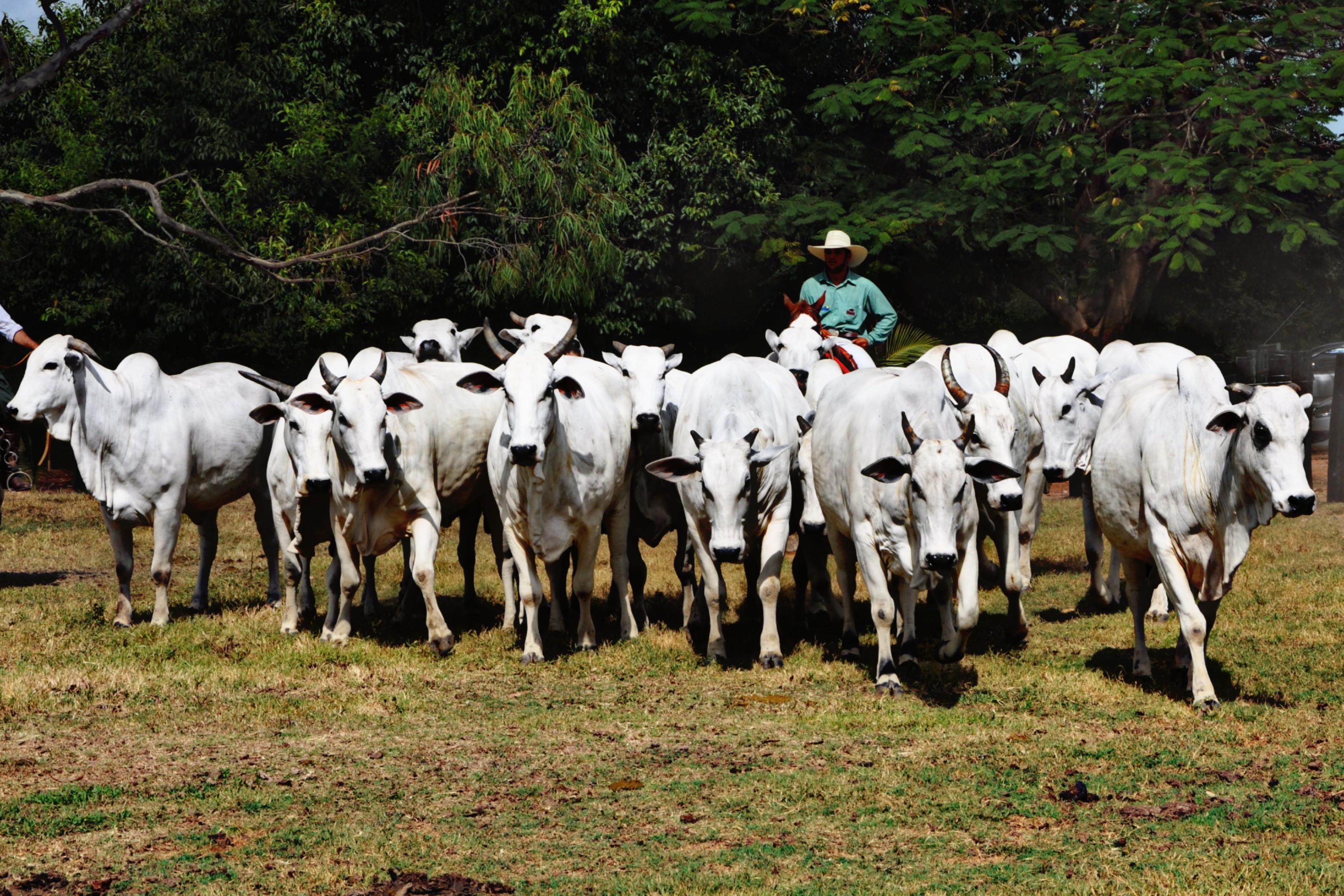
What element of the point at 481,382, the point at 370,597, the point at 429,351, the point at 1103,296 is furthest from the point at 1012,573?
the point at 1103,296

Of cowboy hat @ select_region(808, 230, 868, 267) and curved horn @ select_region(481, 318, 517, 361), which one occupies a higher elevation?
cowboy hat @ select_region(808, 230, 868, 267)

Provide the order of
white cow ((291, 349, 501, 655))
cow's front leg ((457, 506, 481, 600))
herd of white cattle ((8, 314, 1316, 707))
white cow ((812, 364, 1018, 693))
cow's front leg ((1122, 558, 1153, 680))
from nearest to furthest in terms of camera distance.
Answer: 1. white cow ((812, 364, 1018, 693))
2. herd of white cattle ((8, 314, 1316, 707))
3. cow's front leg ((1122, 558, 1153, 680))
4. white cow ((291, 349, 501, 655))
5. cow's front leg ((457, 506, 481, 600))

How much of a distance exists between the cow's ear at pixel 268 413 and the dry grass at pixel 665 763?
1595 mm

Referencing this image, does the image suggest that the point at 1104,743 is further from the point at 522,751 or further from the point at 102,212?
the point at 102,212

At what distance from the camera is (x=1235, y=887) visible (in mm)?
4820

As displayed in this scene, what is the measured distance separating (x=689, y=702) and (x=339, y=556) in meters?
3.11

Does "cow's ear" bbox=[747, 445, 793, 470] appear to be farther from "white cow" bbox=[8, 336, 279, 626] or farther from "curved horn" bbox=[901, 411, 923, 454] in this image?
"white cow" bbox=[8, 336, 279, 626]

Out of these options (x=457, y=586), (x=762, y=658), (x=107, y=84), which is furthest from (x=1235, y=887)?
(x=107, y=84)

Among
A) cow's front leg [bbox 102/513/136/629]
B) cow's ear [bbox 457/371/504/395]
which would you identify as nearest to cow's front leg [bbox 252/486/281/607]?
cow's front leg [bbox 102/513/136/629]

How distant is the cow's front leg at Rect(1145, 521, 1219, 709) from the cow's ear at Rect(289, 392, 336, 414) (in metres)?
5.44

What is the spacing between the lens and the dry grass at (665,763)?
5.23 m

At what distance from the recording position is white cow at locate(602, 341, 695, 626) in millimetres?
10289

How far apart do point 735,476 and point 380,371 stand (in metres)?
2.77

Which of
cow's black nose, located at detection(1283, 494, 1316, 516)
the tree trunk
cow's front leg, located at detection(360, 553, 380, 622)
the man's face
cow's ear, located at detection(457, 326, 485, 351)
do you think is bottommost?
cow's front leg, located at detection(360, 553, 380, 622)
